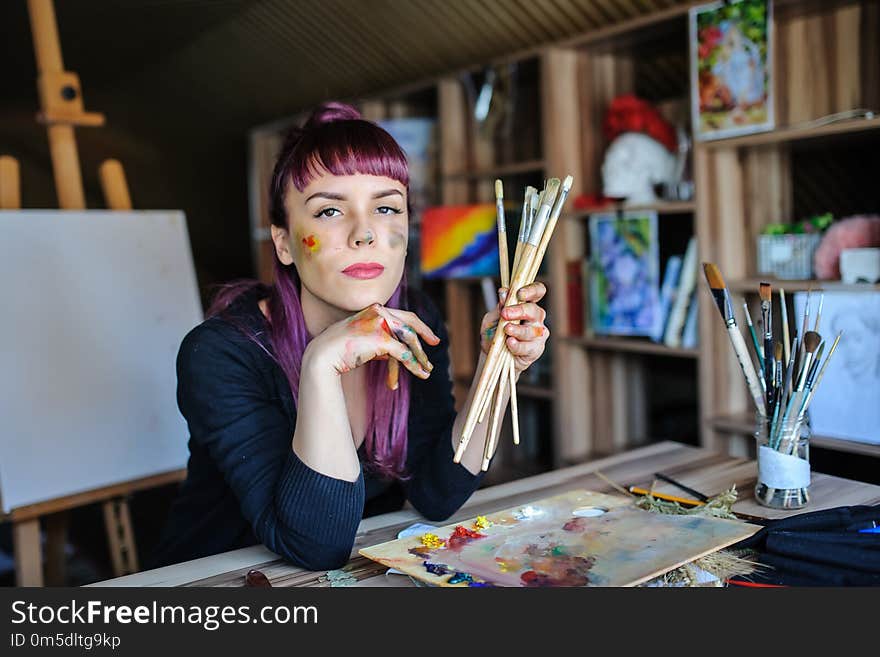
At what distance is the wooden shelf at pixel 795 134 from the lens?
2.07 metres

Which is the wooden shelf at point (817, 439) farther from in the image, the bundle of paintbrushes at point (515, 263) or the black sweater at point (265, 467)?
the bundle of paintbrushes at point (515, 263)

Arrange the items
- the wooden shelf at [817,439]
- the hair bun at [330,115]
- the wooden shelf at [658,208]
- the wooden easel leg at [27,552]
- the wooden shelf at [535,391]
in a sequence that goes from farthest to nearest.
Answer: the wooden shelf at [535,391] < the wooden shelf at [658,208] < the wooden shelf at [817,439] < the wooden easel leg at [27,552] < the hair bun at [330,115]

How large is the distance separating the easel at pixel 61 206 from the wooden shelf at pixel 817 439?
161 centimetres

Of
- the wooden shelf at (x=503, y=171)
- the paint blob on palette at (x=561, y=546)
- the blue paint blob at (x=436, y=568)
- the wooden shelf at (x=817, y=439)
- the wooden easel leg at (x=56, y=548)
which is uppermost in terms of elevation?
the wooden shelf at (x=503, y=171)

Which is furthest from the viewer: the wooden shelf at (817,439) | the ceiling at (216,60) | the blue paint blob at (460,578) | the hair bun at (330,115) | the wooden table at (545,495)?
the ceiling at (216,60)

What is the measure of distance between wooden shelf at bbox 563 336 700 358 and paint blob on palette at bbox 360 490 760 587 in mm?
1520

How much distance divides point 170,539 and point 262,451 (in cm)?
44

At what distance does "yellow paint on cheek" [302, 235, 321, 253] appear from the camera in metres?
1.22

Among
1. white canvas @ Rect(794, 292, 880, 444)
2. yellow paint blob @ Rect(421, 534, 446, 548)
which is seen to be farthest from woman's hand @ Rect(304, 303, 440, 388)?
white canvas @ Rect(794, 292, 880, 444)

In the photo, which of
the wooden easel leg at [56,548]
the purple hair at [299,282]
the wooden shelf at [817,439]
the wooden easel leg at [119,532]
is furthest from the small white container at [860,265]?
the wooden easel leg at [56,548]

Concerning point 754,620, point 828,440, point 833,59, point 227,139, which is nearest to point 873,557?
point 754,620

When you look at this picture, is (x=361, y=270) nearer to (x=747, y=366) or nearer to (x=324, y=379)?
(x=324, y=379)

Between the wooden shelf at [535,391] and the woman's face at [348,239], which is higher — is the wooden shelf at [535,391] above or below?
below

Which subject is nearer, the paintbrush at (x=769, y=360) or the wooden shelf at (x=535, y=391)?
the paintbrush at (x=769, y=360)
